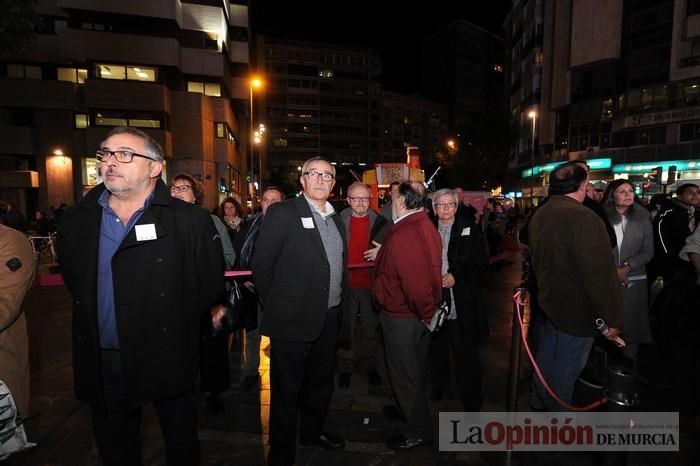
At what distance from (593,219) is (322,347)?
2.34 meters

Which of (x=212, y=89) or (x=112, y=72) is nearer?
(x=112, y=72)

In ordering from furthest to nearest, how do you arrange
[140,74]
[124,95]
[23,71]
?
1. [23,71]
2. [140,74]
3. [124,95]

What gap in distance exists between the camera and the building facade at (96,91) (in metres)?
26.7

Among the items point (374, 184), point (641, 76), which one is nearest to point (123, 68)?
point (374, 184)

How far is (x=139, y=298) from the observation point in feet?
7.06

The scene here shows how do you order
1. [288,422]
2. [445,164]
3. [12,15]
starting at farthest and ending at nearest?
[445,164] < [12,15] < [288,422]

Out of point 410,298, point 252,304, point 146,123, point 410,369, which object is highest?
point 146,123

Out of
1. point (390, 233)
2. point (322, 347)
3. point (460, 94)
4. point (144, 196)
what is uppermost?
point (460, 94)

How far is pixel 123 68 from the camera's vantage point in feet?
90.0

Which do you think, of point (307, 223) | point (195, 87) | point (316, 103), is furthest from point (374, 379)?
point (316, 103)

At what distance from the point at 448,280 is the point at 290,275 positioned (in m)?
1.58

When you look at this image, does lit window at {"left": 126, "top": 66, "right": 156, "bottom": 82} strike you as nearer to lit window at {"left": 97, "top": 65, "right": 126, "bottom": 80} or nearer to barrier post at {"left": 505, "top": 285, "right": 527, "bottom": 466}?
lit window at {"left": 97, "top": 65, "right": 126, "bottom": 80}

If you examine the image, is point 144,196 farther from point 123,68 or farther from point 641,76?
point 641,76

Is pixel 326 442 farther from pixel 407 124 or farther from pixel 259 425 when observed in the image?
pixel 407 124
